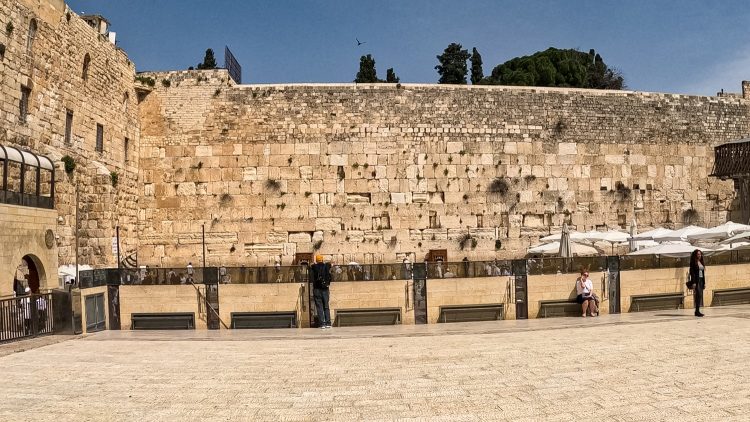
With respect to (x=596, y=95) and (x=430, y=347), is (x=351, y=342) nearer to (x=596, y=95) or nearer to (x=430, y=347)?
(x=430, y=347)

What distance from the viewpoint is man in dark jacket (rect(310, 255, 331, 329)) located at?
397 inches

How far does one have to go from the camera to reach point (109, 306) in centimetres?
1048

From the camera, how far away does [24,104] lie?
13.6 meters

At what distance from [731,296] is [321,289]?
7.94 metres

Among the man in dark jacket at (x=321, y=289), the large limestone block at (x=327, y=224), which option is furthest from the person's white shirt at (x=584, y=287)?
the large limestone block at (x=327, y=224)

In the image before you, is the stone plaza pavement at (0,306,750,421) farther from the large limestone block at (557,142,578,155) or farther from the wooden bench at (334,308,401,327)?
the large limestone block at (557,142,578,155)

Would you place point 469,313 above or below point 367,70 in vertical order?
below

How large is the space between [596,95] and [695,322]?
13666mm

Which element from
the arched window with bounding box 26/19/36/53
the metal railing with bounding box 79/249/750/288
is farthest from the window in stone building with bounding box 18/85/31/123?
the metal railing with bounding box 79/249/750/288

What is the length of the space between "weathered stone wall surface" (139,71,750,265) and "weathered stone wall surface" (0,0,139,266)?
136 centimetres

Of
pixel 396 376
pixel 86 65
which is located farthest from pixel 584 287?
pixel 86 65

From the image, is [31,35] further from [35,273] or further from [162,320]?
[162,320]

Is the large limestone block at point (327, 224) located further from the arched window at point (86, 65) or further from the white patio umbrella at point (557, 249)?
the arched window at point (86, 65)

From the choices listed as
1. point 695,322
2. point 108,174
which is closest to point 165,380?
point 695,322
